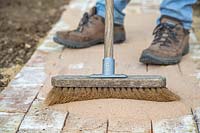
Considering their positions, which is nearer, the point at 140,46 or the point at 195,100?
the point at 195,100

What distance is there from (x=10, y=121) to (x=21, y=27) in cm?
159

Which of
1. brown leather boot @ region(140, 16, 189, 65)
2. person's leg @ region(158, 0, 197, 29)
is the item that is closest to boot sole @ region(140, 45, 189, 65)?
brown leather boot @ region(140, 16, 189, 65)

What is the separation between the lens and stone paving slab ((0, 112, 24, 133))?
1.77m

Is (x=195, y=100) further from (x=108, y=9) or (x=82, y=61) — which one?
(x=82, y=61)

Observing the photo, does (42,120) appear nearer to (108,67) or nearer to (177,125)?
(108,67)

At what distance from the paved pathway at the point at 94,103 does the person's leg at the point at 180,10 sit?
179 mm

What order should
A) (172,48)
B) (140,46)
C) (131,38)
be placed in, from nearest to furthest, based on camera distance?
(172,48) < (140,46) < (131,38)

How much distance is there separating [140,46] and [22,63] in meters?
0.66

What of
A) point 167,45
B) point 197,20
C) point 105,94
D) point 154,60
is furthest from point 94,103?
point 197,20

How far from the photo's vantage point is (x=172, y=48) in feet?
8.41

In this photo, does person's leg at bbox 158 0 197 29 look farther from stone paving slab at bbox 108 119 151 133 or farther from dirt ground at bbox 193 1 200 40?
stone paving slab at bbox 108 119 151 133

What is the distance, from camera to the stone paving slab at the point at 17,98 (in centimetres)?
196

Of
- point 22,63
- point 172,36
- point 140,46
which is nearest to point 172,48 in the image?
point 172,36

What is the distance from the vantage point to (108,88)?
6.56ft
